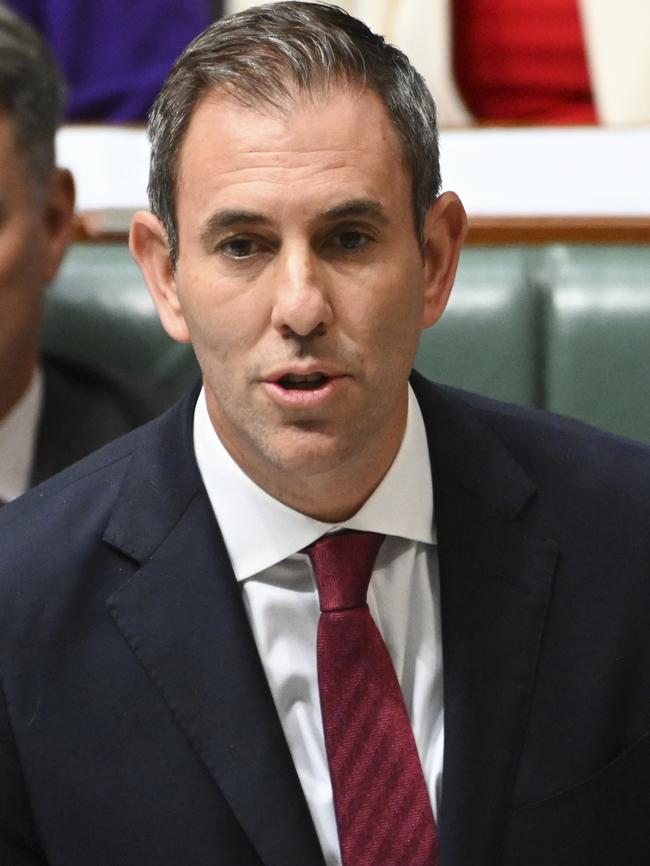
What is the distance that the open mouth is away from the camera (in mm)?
930

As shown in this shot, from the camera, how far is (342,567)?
1.00 metres

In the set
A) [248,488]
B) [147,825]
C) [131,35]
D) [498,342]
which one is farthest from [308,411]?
[131,35]

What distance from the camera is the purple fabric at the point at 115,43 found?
1.89 metres

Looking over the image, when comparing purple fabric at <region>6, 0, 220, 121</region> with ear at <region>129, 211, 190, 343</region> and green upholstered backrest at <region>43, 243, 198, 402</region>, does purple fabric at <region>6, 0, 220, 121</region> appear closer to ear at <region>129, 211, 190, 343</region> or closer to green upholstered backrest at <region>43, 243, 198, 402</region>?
green upholstered backrest at <region>43, 243, 198, 402</region>

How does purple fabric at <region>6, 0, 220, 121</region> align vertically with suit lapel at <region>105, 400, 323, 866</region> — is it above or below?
above

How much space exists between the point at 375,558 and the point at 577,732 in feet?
0.63

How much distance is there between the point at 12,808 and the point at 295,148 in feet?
1.65

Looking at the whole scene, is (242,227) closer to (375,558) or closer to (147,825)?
(375,558)

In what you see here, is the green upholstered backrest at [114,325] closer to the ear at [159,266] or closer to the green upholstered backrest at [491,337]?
the green upholstered backrest at [491,337]

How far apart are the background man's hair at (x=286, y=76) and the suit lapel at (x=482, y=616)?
197mm

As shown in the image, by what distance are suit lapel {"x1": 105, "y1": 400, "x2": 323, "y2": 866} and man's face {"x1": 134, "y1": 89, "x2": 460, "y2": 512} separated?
10 cm

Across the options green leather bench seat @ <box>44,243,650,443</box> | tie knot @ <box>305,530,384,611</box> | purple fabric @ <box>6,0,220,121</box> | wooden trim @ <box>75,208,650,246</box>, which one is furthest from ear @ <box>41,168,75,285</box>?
tie knot @ <box>305,530,384,611</box>

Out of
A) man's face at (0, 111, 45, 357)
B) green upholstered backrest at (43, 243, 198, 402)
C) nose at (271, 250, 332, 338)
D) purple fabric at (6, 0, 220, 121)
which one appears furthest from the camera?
purple fabric at (6, 0, 220, 121)

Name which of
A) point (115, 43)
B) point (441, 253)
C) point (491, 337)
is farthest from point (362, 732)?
point (115, 43)
